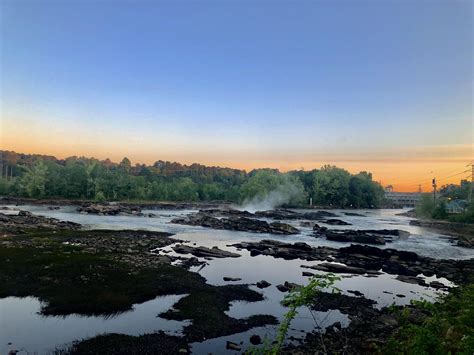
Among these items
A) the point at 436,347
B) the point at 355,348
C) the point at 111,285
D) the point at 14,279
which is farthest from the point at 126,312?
the point at 436,347

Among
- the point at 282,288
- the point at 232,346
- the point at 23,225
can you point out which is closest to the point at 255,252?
the point at 282,288

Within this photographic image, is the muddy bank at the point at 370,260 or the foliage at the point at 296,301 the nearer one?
the foliage at the point at 296,301

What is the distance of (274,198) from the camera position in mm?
141875

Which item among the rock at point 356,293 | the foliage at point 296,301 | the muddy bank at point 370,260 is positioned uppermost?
the foliage at point 296,301

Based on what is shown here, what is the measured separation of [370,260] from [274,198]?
108088 mm

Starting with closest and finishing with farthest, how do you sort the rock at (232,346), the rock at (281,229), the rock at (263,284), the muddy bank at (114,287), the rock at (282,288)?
the rock at (232,346), the muddy bank at (114,287), the rock at (282,288), the rock at (263,284), the rock at (281,229)

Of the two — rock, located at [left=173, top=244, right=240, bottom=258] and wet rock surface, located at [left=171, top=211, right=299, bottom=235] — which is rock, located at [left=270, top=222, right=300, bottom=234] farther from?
rock, located at [left=173, top=244, right=240, bottom=258]

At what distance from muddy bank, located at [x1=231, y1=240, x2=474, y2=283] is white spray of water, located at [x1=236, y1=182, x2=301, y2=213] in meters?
99.2

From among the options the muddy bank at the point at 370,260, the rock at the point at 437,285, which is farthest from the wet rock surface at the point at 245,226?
the rock at the point at 437,285

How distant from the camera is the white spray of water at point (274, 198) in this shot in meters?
140

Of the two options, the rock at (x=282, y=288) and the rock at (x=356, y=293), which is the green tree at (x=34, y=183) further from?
the rock at (x=356, y=293)

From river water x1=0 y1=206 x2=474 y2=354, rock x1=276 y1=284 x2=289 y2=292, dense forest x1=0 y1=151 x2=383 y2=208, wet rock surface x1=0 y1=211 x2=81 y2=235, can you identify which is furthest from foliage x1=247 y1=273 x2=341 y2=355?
dense forest x1=0 y1=151 x2=383 y2=208

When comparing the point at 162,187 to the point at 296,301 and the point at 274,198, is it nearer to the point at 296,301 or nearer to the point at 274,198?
the point at 274,198

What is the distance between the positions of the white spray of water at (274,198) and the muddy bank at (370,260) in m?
99.2
